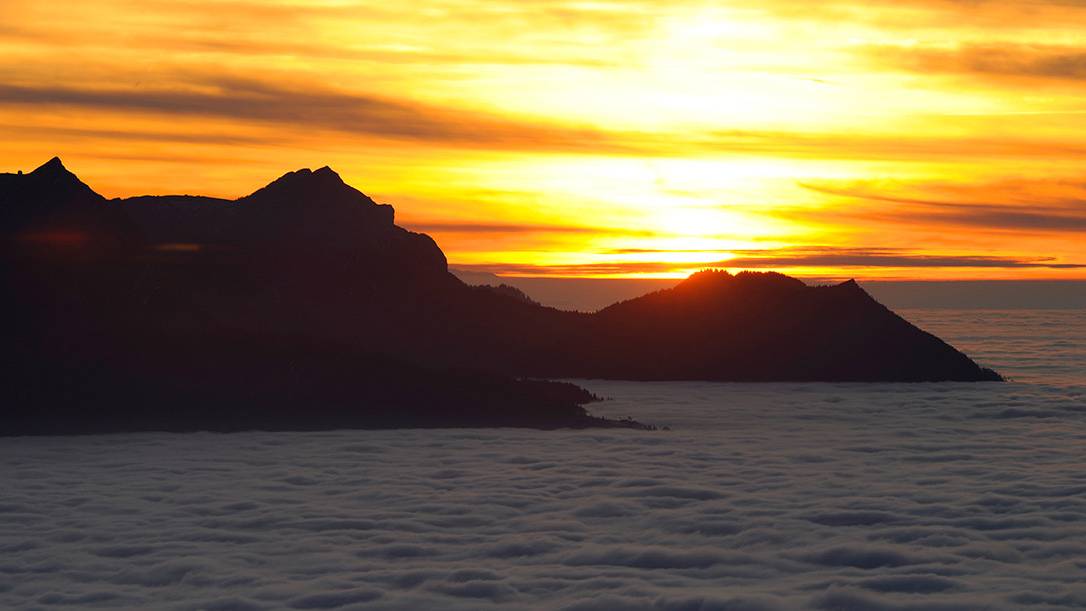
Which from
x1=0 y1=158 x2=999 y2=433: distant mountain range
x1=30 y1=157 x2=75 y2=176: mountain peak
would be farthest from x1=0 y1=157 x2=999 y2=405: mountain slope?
x1=30 y1=157 x2=75 y2=176: mountain peak

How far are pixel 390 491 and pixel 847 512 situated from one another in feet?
18.6

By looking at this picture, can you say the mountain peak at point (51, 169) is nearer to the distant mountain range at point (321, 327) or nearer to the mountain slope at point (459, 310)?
the distant mountain range at point (321, 327)

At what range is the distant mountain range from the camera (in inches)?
870

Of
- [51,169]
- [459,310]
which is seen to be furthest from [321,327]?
[51,169]

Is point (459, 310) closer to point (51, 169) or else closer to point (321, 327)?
point (321, 327)

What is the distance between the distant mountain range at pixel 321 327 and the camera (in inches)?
870

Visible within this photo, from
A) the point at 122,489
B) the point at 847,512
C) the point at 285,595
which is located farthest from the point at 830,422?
the point at 285,595

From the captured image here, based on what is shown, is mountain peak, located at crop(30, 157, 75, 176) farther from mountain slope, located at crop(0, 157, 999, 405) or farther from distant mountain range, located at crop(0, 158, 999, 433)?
mountain slope, located at crop(0, 157, 999, 405)

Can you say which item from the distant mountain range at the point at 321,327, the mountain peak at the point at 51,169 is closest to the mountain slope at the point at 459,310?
the distant mountain range at the point at 321,327

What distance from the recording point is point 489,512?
13.0m

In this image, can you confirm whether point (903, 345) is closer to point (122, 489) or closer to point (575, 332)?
point (575, 332)

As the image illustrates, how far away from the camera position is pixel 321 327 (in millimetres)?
29094

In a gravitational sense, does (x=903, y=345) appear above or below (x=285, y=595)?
above

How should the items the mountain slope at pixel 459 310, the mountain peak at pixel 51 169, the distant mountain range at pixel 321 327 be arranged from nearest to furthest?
1. the distant mountain range at pixel 321 327
2. the mountain peak at pixel 51 169
3. the mountain slope at pixel 459 310
